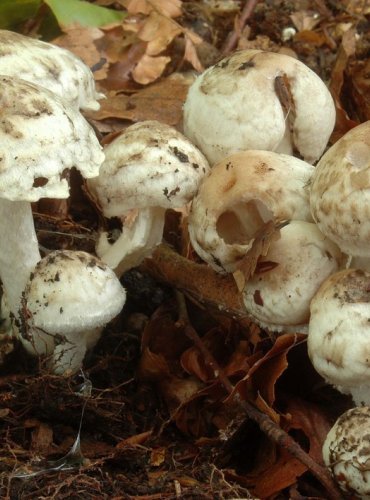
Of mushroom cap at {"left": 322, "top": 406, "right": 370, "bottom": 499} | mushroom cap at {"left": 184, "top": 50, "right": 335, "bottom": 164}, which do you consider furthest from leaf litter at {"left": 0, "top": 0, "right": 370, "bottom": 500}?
mushroom cap at {"left": 184, "top": 50, "right": 335, "bottom": 164}

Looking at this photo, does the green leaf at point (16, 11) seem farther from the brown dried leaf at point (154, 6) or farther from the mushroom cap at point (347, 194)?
the mushroom cap at point (347, 194)

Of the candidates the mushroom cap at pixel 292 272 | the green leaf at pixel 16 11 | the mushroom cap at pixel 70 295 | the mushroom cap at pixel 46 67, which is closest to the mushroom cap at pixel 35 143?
the mushroom cap at pixel 46 67

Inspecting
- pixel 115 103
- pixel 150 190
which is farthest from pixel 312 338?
pixel 115 103

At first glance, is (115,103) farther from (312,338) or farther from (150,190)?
(312,338)

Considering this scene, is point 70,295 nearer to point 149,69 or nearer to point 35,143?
point 35,143

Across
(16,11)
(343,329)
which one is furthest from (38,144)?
(16,11)
